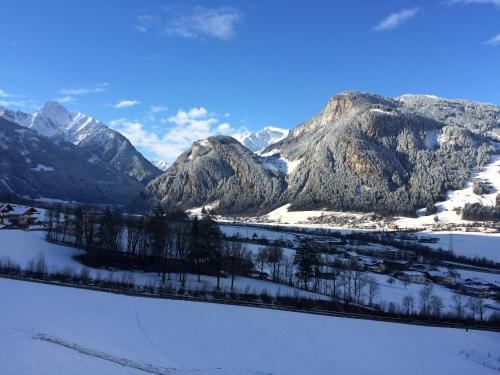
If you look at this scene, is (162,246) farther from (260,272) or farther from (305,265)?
(305,265)

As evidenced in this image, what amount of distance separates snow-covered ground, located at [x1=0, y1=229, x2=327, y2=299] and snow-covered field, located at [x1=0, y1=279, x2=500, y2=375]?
16.4 metres

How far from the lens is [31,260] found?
203 ft

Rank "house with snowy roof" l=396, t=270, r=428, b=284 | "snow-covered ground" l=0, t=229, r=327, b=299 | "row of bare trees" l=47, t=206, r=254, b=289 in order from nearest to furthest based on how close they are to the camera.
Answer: "snow-covered ground" l=0, t=229, r=327, b=299
"row of bare trees" l=47, t=206, r=254, b=289
"house with snowy roof" l=396, t=270, r=428, b=284

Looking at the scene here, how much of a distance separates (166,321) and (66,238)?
61.1 m

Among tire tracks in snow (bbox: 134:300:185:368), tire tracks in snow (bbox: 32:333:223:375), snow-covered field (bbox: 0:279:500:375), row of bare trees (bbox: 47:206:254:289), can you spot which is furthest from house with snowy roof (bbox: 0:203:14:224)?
tire tracks in snow (bbox: 32:333:223:375)

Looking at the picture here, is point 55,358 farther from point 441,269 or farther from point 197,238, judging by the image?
point 441,269

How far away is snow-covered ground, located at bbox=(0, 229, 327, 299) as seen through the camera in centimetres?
6200

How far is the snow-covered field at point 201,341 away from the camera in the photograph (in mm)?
26081

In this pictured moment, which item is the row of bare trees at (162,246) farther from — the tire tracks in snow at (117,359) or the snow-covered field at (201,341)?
the tire tracks in snow at (117,359)

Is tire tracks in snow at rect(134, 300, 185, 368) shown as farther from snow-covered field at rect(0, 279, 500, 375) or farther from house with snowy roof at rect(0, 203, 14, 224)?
house with snowy roof at rect(0, 203, 14, 224)

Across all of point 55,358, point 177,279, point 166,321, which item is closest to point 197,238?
point 177,279

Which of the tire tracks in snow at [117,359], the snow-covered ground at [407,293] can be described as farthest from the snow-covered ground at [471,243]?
the tire tracks in snow at [117,359]

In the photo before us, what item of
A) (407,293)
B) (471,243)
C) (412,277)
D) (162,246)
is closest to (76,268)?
(162,246)

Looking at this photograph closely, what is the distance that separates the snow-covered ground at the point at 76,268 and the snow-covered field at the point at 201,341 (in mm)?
16418
